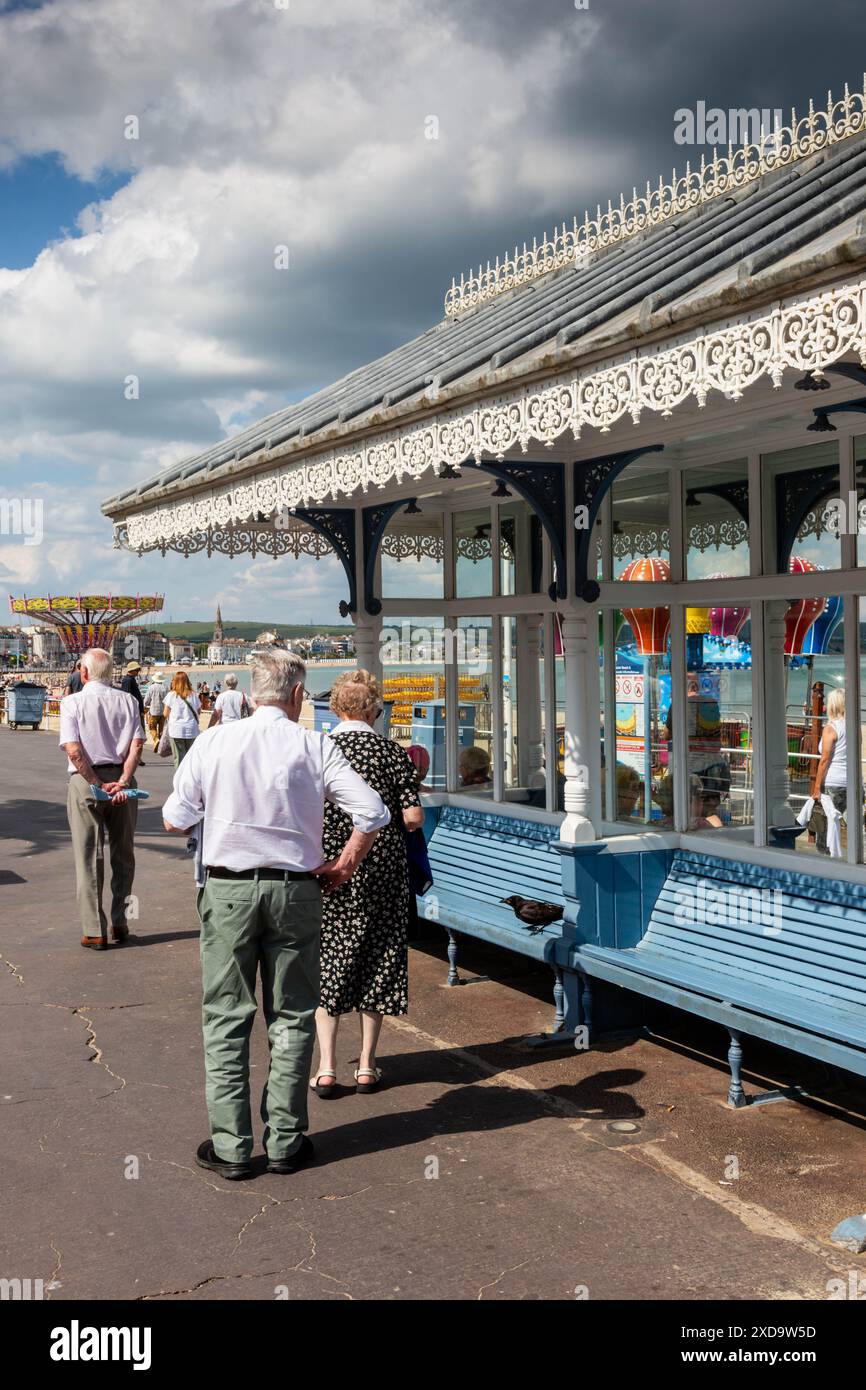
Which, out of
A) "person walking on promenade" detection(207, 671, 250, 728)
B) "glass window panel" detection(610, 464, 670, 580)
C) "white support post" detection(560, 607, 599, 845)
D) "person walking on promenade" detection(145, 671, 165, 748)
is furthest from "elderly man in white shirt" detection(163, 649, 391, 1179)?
"person walking on promenade" detection(145, 671, 165, 748)

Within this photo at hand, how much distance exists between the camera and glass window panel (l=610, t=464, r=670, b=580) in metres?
7.06

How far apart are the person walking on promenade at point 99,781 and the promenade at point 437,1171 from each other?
1092mm

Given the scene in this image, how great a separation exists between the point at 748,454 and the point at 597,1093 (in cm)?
342

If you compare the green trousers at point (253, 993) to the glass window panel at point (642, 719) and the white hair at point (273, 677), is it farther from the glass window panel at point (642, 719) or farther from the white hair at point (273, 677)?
the glass window panel at point (642, 719)

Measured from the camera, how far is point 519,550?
8672 mm

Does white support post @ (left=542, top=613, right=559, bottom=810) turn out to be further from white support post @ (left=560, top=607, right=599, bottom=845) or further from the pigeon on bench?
the pigeon on bench

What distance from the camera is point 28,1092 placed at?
5.34 meters

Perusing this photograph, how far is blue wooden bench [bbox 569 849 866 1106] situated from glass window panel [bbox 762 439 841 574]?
1.61 m

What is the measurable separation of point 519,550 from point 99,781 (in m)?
3.38

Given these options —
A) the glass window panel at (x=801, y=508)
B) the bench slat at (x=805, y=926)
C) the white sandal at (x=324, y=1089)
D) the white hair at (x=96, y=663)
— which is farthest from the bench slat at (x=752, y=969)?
the white hair at (x=96, y=663)

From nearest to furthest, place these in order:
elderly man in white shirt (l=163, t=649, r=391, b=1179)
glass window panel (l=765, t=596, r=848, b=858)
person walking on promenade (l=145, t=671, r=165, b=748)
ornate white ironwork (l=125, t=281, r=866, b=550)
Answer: ornate white ironwork (l=125, t=281, r=866, b=550), elderly man in white shirt (l=163, t=649, r=391, b=1179), glass window panel (l=765, t=596, r=848, b=858), person walking on promenade (l=145, t=671, r=165, b=748)

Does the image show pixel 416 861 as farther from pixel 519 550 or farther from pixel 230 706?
pixel 230 706
